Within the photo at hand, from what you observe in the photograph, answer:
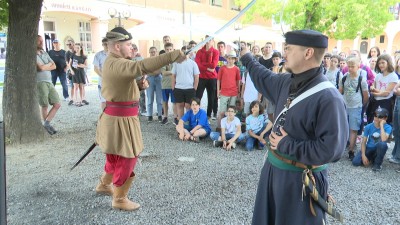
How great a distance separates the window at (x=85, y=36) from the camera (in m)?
18.6

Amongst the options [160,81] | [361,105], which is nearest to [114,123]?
[361,105]

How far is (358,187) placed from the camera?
4.04 m

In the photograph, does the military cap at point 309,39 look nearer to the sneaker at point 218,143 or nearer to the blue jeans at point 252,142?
the blue jeans at point 252,142

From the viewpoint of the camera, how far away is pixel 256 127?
5.73 meters

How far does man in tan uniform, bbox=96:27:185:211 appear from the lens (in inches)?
120

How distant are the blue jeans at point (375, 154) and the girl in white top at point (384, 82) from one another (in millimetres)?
1024

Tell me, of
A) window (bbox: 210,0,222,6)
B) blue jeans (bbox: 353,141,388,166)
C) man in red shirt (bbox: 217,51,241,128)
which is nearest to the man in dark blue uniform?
blue jeans (bbox: 353,141,388,166)

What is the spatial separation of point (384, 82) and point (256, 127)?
2.18 m

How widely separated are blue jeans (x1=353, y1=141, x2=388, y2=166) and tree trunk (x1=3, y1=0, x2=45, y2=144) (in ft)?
17.7

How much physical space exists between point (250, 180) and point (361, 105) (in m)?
2.28

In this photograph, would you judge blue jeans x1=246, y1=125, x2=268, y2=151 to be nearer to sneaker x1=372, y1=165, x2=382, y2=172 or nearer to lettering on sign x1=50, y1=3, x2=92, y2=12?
sneaker x1=372, y1=165, x2=382, y2=172

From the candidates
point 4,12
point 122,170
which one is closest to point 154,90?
point 4,12

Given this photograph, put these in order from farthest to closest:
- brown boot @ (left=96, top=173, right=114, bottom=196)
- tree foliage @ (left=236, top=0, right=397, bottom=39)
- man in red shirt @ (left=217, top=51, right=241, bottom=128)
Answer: tree foliage @ (left=236, top=0, right=397, bottom=39) → man in red shirt @ (left=217, top=51, right=241, bottom=128) → brown boot @ (left=96, top=173, right=114, bottom=196)

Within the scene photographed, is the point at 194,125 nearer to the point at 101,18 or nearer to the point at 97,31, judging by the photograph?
the point at 101,18
